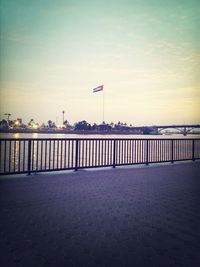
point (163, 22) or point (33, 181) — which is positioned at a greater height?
point (163, 22)

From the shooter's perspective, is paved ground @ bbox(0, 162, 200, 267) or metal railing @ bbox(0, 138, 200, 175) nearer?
paved ground @ bbox(0, 162, 200, 267)

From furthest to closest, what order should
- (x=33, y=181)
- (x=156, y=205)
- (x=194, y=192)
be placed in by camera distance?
(x=33, y=181) < (x=194, y=192) < (x=156, y=205)

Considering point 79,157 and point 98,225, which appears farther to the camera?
point 79,157

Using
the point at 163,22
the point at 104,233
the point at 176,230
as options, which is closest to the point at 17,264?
the point at 104,233

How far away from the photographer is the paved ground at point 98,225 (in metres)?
3.03

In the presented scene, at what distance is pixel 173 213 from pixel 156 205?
0.58 meters

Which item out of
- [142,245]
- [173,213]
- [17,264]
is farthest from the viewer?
[173,213]

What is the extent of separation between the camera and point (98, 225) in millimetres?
4086

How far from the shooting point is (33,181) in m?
7.66

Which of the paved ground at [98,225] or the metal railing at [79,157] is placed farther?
the metal railing at [79,157]

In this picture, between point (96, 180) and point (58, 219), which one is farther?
point (96, 180)

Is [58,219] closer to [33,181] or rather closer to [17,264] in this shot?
[17,264]

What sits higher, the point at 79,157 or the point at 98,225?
the point at 79,157

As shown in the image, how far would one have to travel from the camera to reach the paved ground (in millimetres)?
3025
